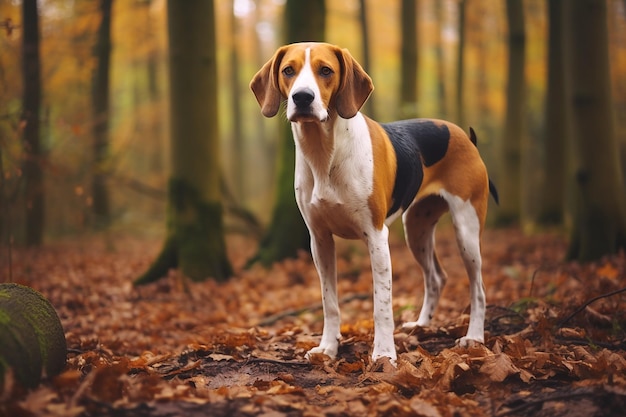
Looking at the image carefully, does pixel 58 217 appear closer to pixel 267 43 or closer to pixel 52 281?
pixel 52 281

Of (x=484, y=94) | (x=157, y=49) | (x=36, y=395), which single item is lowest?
(x=36, y=395)

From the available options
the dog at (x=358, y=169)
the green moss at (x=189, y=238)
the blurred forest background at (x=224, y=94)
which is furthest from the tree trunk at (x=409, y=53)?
the dog at (x=358, y=169)

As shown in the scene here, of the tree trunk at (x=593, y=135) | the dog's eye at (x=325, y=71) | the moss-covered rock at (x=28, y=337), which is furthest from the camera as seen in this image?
the tree trunk at (x=593, y=135)

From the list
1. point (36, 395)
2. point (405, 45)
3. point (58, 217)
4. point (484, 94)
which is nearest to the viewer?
point (36, 395)

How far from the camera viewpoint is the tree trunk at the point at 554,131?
43.5 feet

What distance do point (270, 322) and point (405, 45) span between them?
9.43 metres

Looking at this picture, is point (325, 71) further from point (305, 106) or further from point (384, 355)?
point (384, 355)

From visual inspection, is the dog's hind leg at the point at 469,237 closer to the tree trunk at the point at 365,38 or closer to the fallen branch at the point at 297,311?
the fallen branch at the point at 297,311

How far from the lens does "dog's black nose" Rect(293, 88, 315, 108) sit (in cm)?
375

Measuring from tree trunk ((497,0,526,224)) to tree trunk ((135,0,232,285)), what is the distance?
869 cm

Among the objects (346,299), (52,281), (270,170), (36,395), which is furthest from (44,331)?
(270,170)

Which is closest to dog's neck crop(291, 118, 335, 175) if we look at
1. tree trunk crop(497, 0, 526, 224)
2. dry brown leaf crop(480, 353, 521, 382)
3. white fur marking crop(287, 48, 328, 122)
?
white fur marking crop(287, 48, 328, 122)

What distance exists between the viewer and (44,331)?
11.3 ft

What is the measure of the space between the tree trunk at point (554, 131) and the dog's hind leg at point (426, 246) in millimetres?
9087
